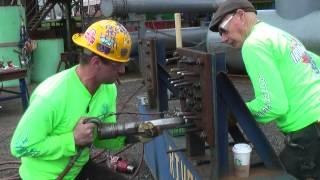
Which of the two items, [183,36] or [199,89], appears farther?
[183,36]

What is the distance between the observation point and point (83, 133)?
6.90 feet

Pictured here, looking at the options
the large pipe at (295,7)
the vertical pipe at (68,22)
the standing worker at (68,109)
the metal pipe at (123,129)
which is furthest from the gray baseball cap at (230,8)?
the vertical pipe at (68,22)

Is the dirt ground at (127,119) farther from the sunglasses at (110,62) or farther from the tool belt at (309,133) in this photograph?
the sunglasses at (110,62)

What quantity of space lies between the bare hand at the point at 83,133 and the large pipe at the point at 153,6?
6.17m

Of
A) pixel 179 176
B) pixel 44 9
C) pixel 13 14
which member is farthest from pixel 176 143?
pixel 44 9

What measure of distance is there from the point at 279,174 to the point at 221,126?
0.41 metres

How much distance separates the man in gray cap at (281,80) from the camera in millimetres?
2246

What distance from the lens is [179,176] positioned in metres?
2.89

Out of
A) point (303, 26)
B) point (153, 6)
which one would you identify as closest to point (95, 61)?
point (303, 26)

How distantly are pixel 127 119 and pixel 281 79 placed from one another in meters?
4.41

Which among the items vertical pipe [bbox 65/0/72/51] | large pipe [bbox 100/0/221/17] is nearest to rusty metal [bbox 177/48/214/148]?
large pipe [bbox 100/0/221/17]

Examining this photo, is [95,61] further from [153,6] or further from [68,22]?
[68,22]

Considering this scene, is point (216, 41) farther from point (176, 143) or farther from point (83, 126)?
point (83, 126)

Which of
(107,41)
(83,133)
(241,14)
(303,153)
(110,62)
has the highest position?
(241,14)
